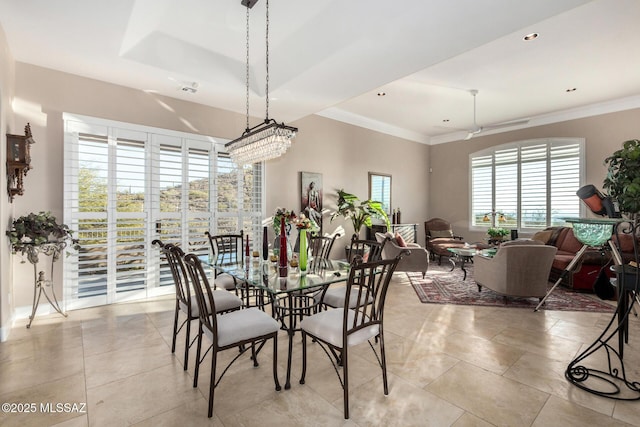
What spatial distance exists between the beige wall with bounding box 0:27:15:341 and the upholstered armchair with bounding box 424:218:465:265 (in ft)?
22.9

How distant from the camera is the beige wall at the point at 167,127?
363cm

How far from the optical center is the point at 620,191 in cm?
222

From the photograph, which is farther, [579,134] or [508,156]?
[508,156]

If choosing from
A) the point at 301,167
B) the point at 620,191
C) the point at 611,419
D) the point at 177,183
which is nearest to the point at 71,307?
the point at 177,183

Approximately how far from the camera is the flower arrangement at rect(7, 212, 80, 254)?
3.18m

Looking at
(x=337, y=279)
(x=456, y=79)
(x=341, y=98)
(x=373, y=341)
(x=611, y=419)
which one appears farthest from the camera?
(x=456, y=79)

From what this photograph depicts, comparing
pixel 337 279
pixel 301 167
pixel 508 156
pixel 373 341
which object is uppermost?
pixel 508 156

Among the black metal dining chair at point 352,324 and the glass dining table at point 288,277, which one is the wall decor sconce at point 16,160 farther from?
the black metal dining chair at point 352,324

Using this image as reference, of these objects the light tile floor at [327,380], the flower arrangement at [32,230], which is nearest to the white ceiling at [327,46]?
the flower arrangement at [32,230]

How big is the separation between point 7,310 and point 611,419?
16.8 feet

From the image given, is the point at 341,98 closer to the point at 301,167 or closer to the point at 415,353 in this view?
the point at 301,167

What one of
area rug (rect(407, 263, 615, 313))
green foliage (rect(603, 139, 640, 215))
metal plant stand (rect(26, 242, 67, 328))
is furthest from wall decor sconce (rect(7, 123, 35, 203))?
green foliage (rect(603, 139, 640, 215))

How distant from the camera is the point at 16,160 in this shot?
10.3 feet

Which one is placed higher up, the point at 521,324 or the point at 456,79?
the point at 456,79
